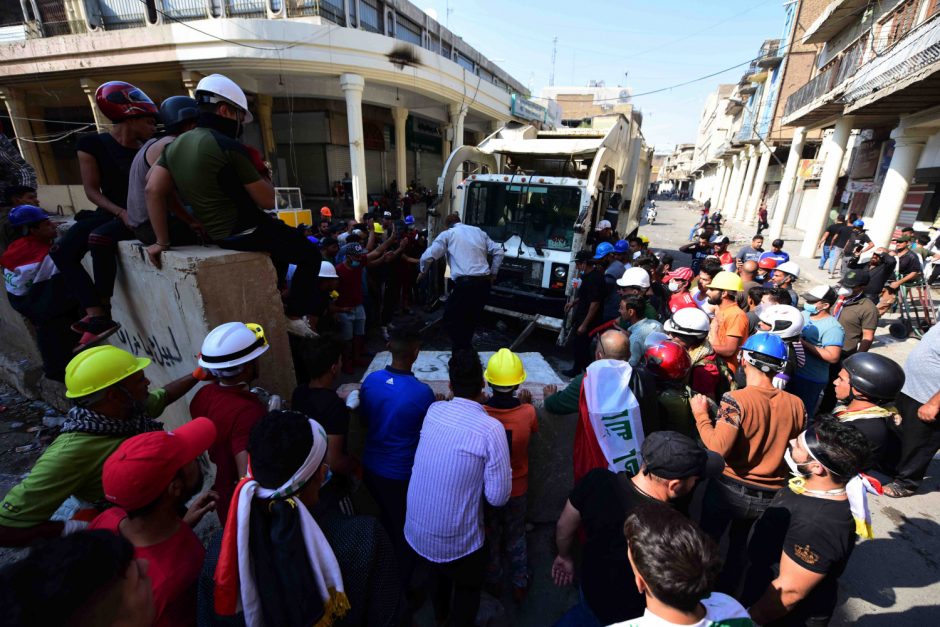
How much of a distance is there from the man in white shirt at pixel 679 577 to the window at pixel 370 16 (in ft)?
62.7

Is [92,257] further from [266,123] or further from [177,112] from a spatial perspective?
[266,123]

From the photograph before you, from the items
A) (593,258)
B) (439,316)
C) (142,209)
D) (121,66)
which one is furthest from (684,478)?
(121,66)

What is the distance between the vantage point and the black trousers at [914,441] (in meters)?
3.17

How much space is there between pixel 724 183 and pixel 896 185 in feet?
116

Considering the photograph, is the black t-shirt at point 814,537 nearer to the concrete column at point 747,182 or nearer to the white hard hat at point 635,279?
the white hard hat at point 635,279

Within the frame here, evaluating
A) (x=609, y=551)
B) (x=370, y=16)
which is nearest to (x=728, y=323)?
(x=609, y=551)

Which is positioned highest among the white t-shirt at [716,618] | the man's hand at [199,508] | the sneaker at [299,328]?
the sneaker at [299,328]

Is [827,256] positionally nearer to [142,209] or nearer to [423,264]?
[423,264]

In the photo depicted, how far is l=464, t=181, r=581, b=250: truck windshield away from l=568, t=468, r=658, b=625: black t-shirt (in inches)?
196

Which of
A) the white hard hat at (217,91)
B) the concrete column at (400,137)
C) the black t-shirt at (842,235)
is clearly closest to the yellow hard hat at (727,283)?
the white hard hat at (217,91)

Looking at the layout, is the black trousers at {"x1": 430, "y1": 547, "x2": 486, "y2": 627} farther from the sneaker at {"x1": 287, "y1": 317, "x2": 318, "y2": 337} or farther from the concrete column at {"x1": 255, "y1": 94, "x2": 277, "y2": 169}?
the concrete column at {"x1": 255, "y1": 94, "x2": 277, "y2": 169}

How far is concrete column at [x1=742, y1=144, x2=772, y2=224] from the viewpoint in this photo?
27.3m

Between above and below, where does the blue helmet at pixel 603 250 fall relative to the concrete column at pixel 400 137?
below

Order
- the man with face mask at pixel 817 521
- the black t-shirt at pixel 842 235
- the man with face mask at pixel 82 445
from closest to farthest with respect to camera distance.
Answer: the man with face mask at pixel 82 445 < the man with face mask at pixel 817 521 < the black t-shirt at pixel 842 235
